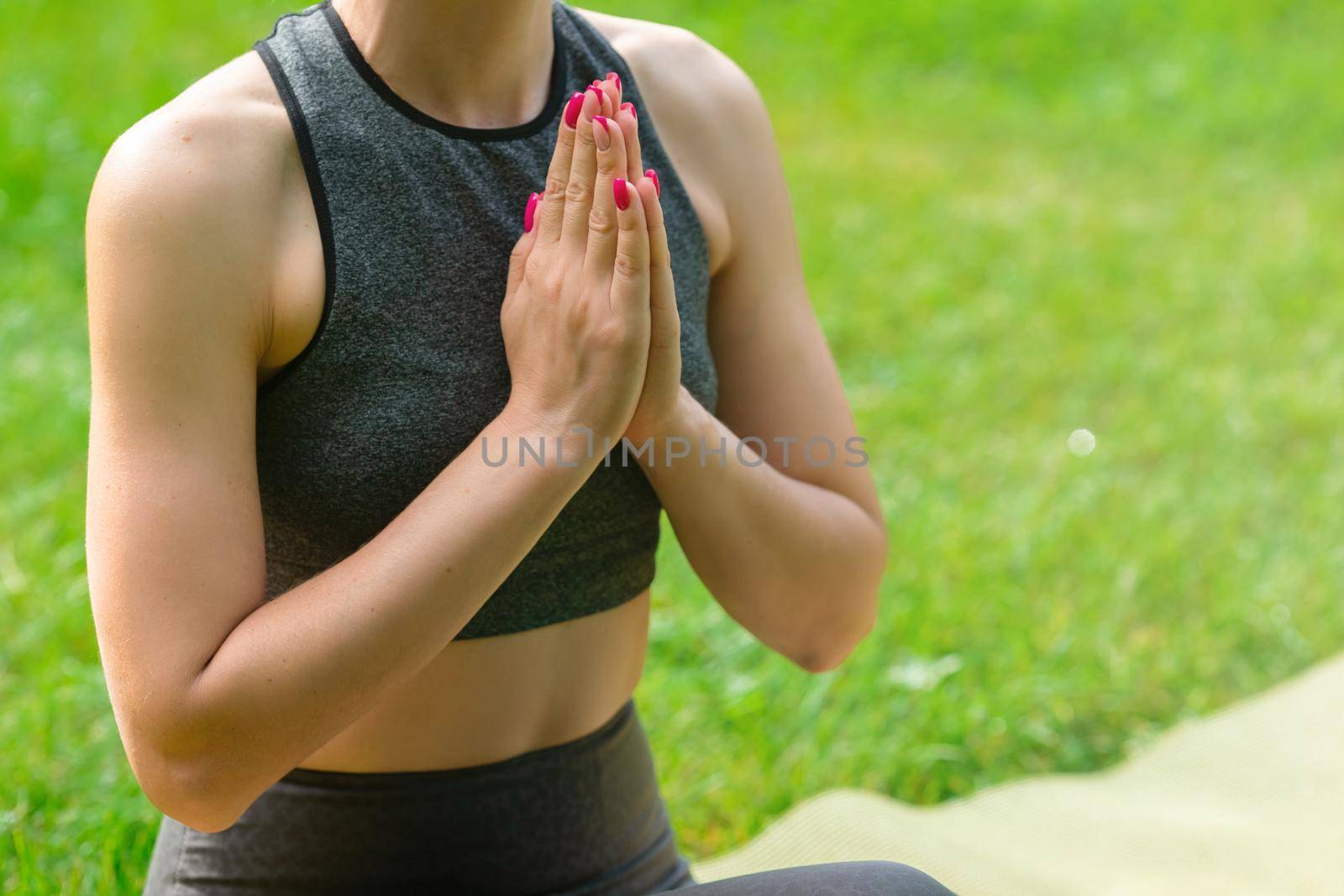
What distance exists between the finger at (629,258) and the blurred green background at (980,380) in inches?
55.8

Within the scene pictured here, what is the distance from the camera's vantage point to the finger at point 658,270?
3.96ft

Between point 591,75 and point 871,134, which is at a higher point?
point 591,75

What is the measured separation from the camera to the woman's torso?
1415mm

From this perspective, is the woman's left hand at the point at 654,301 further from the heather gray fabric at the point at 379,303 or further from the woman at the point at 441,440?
the heather gray fabric at the point at 379,303

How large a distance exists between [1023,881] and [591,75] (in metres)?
1.63

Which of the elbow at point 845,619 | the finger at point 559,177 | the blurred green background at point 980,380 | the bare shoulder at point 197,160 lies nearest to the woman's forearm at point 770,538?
the elbow at point 845,619

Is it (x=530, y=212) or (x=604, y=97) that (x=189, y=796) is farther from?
(x=604, y=97)

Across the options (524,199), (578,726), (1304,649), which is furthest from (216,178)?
(1304,649)

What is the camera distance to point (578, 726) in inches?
60.8

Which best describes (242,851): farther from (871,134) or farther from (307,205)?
(871,134)

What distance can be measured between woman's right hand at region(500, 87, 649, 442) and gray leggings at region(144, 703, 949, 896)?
1.46 ft

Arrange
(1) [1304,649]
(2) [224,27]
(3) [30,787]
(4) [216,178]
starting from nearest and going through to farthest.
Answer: (4) [216,178] < (3) [30,787] < (1) [1304,649] < (2) [224,27]

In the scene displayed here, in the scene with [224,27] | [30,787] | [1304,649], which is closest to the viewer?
[30,787]

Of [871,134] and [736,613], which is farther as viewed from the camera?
[871,134]
